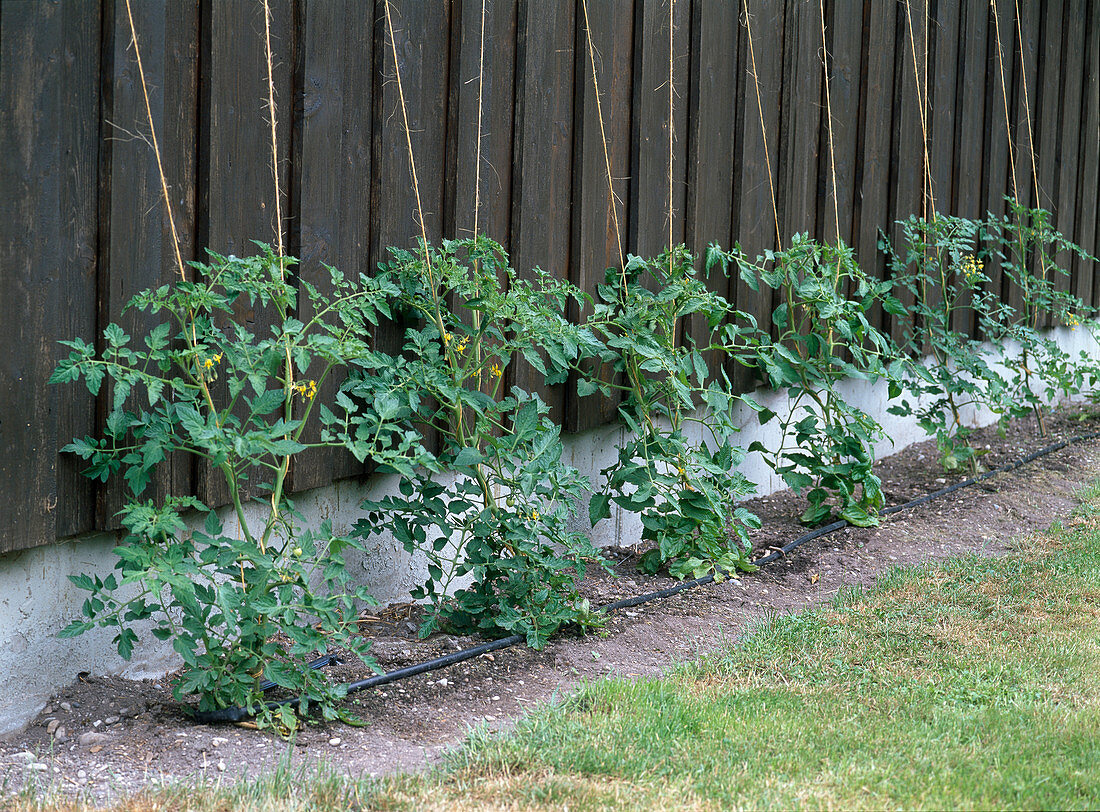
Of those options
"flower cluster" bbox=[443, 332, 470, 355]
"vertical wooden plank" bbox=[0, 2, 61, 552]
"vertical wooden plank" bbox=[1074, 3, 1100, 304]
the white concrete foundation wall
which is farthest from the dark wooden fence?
"vertical wooden plank" bbox=[1074, 3, 1100, 304]

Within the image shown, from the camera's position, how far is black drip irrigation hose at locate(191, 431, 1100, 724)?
9.08ft

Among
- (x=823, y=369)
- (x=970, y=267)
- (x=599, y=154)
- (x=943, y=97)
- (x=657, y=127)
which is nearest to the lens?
(x=599, y=154)

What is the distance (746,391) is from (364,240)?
7.87 feet

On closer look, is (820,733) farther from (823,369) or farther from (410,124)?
(823,369)

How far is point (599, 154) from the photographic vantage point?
172 inches

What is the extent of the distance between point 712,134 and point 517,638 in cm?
266

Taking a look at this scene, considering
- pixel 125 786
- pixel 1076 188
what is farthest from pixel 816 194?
pixel 125 786

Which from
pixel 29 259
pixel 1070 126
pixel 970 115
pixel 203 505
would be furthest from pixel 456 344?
pixel 1070 126

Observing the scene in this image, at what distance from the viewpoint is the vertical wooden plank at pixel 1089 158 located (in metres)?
8.20

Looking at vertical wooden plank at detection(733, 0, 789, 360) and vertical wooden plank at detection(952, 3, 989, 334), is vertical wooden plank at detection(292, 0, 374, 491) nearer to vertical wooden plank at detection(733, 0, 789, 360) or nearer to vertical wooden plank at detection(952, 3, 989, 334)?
vertical wooden plank at detection(733, 0, 789, 360)

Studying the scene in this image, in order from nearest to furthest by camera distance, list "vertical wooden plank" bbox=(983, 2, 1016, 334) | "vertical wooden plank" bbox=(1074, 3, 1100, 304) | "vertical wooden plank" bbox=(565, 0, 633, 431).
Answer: "vertical wooden plank" bbox=(565, 0, 633, 431), "vertical wooden plank" bbox=(983, 2, 1016, 334), "vertical wooden plank" bbox=(1074, 3, 1100, 304)

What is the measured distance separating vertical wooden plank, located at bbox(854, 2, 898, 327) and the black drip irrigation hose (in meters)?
1.15

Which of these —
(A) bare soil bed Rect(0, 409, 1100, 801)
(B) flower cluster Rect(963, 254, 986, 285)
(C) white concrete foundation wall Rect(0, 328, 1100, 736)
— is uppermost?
(B) flower cluster Rect(963, 254, 986, 285)

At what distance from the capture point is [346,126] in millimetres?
3412
